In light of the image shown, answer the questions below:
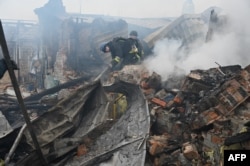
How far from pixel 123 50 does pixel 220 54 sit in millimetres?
2856

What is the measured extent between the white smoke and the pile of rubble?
1.36m

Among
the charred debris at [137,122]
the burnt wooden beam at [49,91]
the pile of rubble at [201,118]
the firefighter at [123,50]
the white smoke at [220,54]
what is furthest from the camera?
the firefighter at [123,50]

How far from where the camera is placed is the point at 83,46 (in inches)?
560

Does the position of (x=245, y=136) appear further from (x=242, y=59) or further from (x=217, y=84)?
(x=242, y=59)

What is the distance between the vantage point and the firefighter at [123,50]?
959cm

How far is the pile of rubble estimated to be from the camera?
215 inches

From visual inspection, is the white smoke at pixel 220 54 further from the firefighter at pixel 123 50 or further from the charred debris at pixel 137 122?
the charred debris at pixel 137 122

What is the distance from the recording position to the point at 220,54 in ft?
30.3

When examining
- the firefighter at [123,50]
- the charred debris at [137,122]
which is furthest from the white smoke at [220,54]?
the charred debris at [137,122]

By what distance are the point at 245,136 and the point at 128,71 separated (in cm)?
471

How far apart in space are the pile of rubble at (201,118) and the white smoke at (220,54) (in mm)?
1356

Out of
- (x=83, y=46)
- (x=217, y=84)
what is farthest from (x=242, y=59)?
(x=83, y=46)

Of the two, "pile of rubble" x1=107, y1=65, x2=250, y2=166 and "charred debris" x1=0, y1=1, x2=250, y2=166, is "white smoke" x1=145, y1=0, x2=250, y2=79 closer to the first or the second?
"charred debris" x1=0, y1=1, x2=250, y2=166

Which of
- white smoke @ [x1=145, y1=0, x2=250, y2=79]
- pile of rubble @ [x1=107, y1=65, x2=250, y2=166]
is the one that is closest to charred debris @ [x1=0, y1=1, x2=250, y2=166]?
pile of rubble @ [x1=107, y1=65, x2=250, y2=166]
